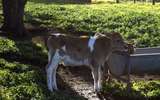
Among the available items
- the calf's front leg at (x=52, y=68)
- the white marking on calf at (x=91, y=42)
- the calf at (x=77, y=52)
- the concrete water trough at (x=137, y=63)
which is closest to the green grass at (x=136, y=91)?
the calf at (x=77, y=52)

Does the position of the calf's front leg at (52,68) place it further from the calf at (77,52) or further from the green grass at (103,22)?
the green grass at (103,22)

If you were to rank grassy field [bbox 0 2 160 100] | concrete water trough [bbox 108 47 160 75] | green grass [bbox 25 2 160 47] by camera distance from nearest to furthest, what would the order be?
grassy field [bbox 0 2 160 100] → concrete water trough [bbox 108 47 160 75] → green grass [bbox 25 2 160 47]

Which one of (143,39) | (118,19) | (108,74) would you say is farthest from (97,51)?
(118,19)

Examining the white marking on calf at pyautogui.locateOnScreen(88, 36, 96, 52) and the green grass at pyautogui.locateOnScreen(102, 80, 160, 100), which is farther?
the green grass at pyautogui.locateOnScreen(102, 80, 160, 100)

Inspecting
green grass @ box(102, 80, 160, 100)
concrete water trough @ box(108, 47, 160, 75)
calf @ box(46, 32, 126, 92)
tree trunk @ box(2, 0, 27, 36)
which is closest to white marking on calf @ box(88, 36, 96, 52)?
calf @ box(46, 32, 126, 92)

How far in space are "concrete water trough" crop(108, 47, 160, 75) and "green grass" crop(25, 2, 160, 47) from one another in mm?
3153

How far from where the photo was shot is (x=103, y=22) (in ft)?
68.0

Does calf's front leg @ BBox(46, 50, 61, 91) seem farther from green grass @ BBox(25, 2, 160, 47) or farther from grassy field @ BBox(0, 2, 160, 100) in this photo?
green grass @ BBox(25, 2, 160, 47)

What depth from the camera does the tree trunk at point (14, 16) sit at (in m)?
17.7

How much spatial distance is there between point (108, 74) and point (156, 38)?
19.1 feet

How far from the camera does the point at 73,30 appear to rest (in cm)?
1903

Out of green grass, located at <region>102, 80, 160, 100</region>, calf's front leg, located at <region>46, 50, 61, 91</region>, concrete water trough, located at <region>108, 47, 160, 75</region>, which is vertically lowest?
Result: green grass, located at <region>102, 80, 160, 100</region>

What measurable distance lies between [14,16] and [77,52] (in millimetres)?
7540

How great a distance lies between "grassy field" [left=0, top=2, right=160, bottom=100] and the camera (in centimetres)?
1070
